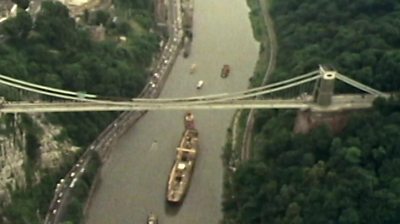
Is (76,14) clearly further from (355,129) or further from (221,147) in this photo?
(355,129)

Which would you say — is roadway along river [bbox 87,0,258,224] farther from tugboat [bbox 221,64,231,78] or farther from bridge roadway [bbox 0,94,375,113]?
bridge roadway [bbox 0,94,375,113]

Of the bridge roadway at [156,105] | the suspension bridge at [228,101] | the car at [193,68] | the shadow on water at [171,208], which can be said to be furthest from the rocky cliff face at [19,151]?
the car at [193,68]

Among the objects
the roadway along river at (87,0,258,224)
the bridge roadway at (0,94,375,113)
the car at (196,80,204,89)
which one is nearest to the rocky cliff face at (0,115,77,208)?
the bridge roadway at (0,94,375,113)

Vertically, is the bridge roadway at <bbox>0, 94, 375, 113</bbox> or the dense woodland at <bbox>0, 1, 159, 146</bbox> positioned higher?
the dense woodland at <bbox>0, 1, 159, 146</bbox>

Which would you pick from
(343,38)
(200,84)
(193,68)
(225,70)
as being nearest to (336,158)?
(343,38)

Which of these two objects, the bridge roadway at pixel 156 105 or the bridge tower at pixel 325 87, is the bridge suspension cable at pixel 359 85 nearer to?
the bridge roadway at pixel 156 105

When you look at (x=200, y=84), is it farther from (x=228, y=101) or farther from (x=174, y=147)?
(x=228, y=101)
